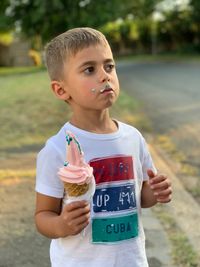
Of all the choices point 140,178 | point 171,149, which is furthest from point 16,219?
point 171,149

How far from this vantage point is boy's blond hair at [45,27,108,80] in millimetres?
2162

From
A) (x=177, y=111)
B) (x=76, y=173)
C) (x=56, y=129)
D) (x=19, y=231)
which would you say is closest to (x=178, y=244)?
(x=19, y=231)

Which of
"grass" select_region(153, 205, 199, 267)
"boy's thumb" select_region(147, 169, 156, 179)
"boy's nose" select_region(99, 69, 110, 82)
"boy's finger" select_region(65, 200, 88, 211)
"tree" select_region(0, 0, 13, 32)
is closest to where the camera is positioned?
"boy's finger" select_region(65, 200, 88, 211)

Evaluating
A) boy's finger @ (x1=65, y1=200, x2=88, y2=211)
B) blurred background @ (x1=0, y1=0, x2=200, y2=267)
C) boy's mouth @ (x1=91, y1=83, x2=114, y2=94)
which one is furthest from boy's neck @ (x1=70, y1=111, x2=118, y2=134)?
blurred background @ (x1=0, y1=0, x2=200, y2=267)

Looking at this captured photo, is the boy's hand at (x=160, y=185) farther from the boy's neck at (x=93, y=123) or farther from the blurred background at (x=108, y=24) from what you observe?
the blurred background at (x=108, y=24)

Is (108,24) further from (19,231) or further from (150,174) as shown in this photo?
(150,174)

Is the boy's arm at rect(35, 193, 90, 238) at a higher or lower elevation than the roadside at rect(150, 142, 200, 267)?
higher

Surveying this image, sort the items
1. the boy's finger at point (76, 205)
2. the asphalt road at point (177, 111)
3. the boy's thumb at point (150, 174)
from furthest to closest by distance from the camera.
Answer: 1. the asphalt road at point (177, 111)
2. the boy's thumb at point (150, 174)
3. the boy's finger at point (76, 205)

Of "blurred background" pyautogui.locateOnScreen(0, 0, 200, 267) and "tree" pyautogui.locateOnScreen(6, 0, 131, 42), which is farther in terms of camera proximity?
"tree" pyautogui.locateOnScreen(6, 0, 131, 42)

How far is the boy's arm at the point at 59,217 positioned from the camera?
192 centimetres

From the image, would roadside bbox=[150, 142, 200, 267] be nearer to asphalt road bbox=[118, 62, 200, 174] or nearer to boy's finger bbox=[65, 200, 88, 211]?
asphalt road bbox=[118, 62, 200, 174]

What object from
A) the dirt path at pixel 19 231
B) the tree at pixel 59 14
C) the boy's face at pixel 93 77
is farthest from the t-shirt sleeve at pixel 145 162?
the tree at pixel 59 14

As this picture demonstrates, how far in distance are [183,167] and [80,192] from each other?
5075 millimetres

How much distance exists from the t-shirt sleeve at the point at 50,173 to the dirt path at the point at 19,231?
1.74m
